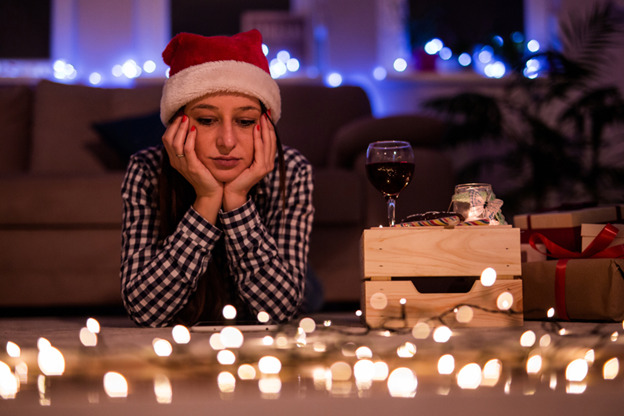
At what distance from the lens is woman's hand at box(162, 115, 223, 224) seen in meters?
1.28

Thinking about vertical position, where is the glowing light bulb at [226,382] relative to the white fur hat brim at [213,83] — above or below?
below

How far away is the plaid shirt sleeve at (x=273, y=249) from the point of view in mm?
1314

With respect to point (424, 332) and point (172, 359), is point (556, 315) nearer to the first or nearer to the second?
point (424, 332)

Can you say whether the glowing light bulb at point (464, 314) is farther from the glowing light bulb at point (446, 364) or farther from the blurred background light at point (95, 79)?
the blurred background light at point (95, 79)

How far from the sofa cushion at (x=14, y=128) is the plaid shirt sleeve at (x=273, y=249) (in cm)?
203

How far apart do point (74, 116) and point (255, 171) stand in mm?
1994

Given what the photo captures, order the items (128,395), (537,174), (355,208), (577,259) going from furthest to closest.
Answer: (537,174), (355,208), (577,259), (128,395)

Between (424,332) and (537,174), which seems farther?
(537,174)

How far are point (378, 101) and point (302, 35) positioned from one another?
70 centimetres

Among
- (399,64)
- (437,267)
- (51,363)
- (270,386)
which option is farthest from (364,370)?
(399,64)

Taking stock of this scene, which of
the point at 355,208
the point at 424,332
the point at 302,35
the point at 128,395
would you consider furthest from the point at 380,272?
the point at 302,35

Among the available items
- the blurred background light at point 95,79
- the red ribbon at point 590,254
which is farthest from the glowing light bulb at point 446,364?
the blurred background light at point 95,79

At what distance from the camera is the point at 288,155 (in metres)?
1.55

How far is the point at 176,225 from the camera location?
1.39 meters
